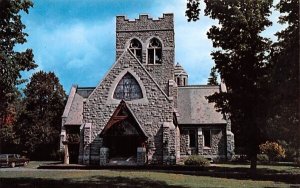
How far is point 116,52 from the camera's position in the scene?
45125mm

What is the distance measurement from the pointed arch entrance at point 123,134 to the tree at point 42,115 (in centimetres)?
1682

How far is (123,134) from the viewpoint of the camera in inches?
1371

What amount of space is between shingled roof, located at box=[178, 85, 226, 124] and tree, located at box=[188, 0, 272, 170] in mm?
16307

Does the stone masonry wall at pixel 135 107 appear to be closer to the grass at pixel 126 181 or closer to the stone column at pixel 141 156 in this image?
the stone column at pixel 141 156

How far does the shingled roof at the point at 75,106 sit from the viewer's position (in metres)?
46.2

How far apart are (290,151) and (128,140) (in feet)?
70.5

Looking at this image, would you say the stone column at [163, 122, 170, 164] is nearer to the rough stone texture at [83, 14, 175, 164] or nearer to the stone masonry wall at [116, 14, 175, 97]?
the rough stone texture at [83, 14, 175, 164]

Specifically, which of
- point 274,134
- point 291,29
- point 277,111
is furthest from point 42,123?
point 291,29

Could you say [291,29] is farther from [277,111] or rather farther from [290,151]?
[290,151]

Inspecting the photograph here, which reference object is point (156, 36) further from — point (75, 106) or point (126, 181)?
point (126, 181)

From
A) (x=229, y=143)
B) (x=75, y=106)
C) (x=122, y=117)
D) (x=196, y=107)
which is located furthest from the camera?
(x=75, y=106)

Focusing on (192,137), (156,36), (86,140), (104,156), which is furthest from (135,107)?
(156,36)

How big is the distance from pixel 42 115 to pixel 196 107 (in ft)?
69.6

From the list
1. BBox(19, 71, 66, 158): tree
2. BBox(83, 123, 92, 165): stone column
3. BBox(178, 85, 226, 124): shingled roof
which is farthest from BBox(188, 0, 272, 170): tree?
BBox(19, 71, 66, 158): tree
